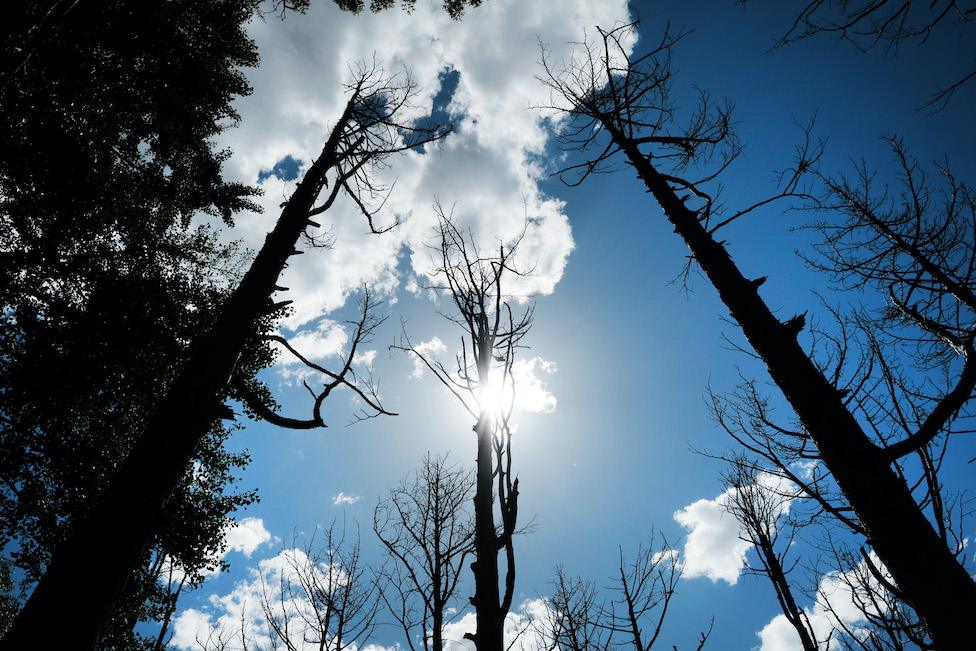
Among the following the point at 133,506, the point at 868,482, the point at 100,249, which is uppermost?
the point at 100,249

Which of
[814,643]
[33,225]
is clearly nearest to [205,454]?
[33,225]

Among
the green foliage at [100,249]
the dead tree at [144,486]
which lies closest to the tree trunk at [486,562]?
the dead tree at [144,486]

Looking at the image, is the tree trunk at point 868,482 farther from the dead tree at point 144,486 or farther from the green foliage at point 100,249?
the green foliage at point 100,249

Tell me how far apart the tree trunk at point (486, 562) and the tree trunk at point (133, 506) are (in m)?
2.08

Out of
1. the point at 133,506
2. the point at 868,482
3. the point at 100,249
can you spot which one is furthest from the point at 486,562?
the point at 100,249

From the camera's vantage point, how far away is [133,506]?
2.29 m

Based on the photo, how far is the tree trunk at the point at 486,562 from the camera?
2.66 meters

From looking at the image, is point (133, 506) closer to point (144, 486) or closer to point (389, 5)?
point (144, 486)

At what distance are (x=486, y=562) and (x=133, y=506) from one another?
2.26 m

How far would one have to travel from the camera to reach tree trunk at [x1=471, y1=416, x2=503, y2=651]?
2.66 metres

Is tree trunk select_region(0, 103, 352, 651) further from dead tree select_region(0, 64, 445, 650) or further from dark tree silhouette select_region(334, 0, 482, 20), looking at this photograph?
dark tree silhouette select_region(334, 0, 482, 20)

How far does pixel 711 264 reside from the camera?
3.51 m

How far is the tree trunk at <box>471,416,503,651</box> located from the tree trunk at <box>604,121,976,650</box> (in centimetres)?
227

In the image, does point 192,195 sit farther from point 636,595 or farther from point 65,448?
point 636,595
